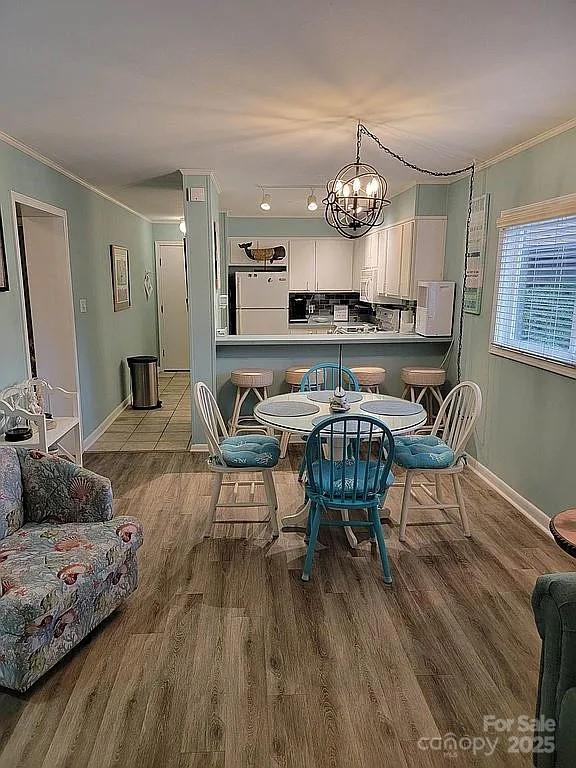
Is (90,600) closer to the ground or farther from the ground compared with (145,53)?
closer to the ground

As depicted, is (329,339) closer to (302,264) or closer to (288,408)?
(288,408)

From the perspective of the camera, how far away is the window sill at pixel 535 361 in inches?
124

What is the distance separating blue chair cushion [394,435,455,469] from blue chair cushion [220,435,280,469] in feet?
2.48

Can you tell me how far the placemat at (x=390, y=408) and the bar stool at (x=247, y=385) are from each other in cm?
135

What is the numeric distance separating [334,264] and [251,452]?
4800mm

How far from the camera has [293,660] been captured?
Result: 89.9 inches

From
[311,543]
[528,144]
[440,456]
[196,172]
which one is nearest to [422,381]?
[440,456]

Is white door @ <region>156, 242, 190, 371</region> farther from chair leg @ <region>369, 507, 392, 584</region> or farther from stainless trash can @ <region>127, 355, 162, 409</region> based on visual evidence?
chair leg @ <region>369, 507, 392, 584</region>

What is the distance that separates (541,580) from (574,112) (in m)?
2.47

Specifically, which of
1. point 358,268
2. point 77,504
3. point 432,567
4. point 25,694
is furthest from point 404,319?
point 25,694

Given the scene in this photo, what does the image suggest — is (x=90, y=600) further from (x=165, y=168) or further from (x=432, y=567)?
(x=165, y=168)

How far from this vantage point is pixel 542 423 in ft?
11.4

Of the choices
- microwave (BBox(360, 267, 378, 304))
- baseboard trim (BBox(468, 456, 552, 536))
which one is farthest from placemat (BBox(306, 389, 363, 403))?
microwave (BBox(360, 267, 378, 304))

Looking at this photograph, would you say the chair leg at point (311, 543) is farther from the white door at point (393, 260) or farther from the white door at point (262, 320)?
the white door at point (262, 320)
